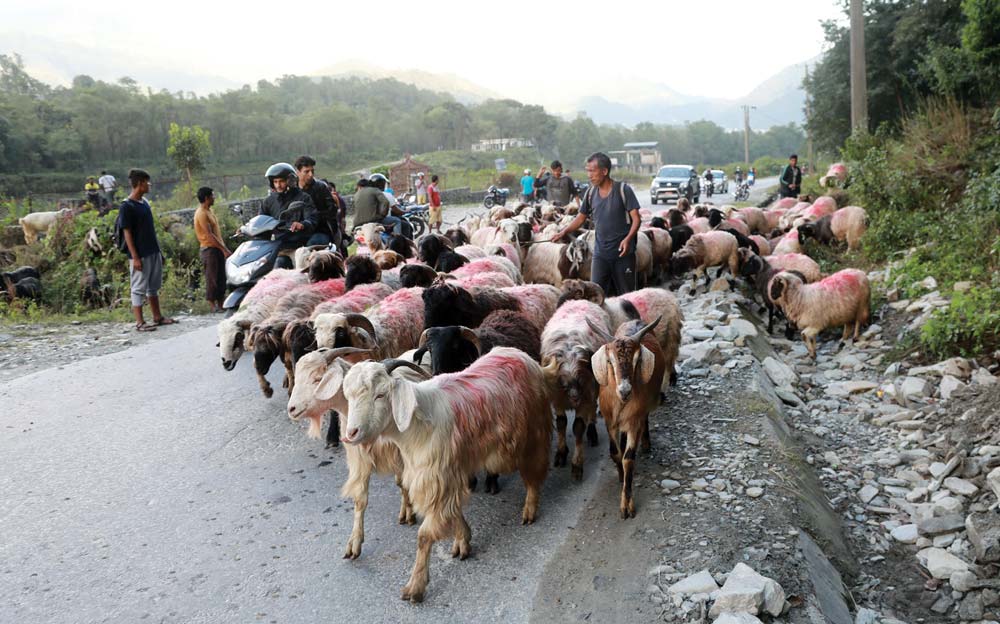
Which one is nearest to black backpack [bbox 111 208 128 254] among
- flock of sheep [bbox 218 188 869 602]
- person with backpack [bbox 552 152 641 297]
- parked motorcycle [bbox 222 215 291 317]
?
parked motorcycle [bbox 222 215 291 317]

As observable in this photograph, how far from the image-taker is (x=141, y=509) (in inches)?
169

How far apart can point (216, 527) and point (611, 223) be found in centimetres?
454

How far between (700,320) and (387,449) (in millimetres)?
5596

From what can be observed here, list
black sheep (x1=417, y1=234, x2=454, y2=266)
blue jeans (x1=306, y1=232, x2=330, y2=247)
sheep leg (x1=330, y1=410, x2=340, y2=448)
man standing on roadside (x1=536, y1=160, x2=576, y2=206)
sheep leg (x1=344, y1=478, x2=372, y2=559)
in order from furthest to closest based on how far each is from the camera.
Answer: man standing on roadside (x1=536, y1=160, x2=576, y2=206)
blue jeans (x1=306, y1=232, x2=330, y2=247)
black sheep (x1=417, y1=234, x2=454, y2=266)
sheep leg (x1=330, y1=410, x2=340, y2=448)
sheep leg (x1=344, y1=478, x2=372, y2=559)

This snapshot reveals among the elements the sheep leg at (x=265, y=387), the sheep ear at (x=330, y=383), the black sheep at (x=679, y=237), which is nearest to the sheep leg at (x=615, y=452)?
the sheep ear at (x=330, y=383)

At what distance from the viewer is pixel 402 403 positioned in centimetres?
330

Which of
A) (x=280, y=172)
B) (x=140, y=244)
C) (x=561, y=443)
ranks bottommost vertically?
(x=561, y=443)

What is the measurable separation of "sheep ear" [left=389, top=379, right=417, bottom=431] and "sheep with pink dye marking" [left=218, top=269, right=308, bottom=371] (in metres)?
3.01

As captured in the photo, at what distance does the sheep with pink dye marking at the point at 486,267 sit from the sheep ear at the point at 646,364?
3.04 metres

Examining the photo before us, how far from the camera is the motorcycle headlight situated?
845 centimetres

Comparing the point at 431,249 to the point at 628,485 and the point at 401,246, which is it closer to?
the point at 401,246

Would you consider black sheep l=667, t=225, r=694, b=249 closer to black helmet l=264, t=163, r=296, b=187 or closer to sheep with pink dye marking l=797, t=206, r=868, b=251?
sheep with pink dye marking l=797, t=206, r=868, b=251

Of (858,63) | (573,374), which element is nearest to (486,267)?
(573,374)

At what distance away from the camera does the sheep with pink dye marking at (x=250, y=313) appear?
5.82 metres
